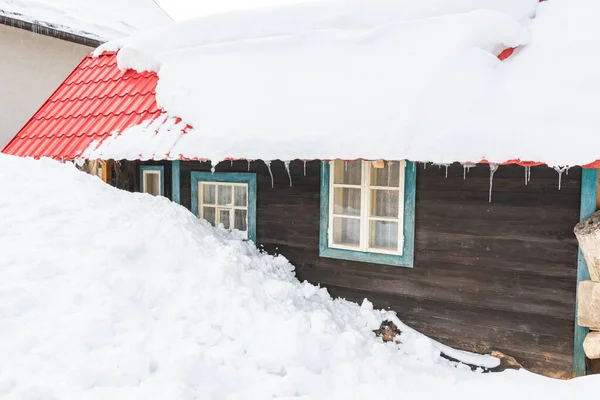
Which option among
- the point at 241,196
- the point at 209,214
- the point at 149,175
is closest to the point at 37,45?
the point at 149,175

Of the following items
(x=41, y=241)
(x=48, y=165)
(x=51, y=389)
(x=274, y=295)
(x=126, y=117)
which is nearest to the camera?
(x=51, y=389)

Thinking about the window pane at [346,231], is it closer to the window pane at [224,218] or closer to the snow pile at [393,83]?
the snow pile at [393,83]

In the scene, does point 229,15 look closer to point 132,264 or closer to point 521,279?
point 132,264

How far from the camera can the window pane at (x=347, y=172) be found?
5.41 m

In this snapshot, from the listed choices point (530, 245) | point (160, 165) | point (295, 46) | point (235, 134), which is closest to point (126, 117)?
point (160, 165)

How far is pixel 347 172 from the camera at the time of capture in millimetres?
5465

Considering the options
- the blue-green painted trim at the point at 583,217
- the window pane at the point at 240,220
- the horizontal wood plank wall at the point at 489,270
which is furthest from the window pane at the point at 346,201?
the blue-green painted trim at the point at 583,217

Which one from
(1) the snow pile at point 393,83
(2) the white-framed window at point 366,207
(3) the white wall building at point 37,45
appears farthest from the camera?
(3) the white wall building at point 37,45

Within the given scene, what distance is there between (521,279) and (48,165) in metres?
5.74

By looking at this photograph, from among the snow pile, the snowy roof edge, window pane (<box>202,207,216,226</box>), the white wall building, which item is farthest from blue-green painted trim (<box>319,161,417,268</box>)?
the white wall building

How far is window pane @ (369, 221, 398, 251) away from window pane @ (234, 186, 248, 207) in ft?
6.24

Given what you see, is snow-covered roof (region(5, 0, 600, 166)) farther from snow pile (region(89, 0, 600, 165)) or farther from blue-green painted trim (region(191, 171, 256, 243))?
blue-green painted trim (region(191, 171, 256, 243))

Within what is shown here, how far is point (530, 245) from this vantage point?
14.6ft

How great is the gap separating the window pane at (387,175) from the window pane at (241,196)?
1.88 m
